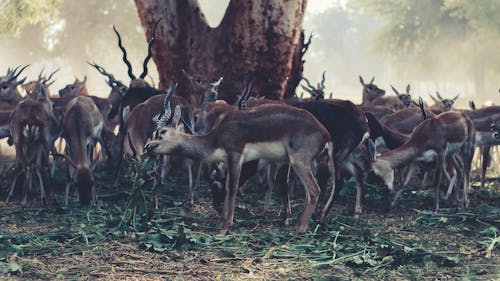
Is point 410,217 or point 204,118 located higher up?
point 204,118

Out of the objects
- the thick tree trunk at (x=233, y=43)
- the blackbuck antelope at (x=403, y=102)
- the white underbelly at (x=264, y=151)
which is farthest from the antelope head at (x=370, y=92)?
the white underbelly at (x=264, y=151)

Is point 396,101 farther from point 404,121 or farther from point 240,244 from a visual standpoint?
point 240,244

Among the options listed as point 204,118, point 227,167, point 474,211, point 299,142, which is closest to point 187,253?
point 227,167

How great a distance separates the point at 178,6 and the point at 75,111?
440 centimetres

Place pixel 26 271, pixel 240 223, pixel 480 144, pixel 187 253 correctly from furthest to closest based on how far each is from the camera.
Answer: pixel 480 144
pixel 240 223
pixel 187 253
pixel 26 271

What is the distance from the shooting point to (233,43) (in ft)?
43.7

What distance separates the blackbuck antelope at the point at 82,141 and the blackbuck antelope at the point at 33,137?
0.29 m

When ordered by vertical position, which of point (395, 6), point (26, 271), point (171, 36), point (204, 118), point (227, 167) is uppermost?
point (395, 6)

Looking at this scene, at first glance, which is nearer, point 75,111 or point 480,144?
point 75,111

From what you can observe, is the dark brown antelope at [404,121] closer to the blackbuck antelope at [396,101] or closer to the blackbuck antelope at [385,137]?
the blackbuck antelope at [385,137]

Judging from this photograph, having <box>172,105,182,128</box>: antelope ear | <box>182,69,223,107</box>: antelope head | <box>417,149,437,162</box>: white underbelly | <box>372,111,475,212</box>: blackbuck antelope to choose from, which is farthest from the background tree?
<box>172,105,182,128</box>: antelope ear

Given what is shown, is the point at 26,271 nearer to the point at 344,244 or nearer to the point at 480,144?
the point at 344,244

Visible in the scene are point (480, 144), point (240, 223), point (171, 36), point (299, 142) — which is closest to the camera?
point (299, 142)

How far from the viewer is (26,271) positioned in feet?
21.0
